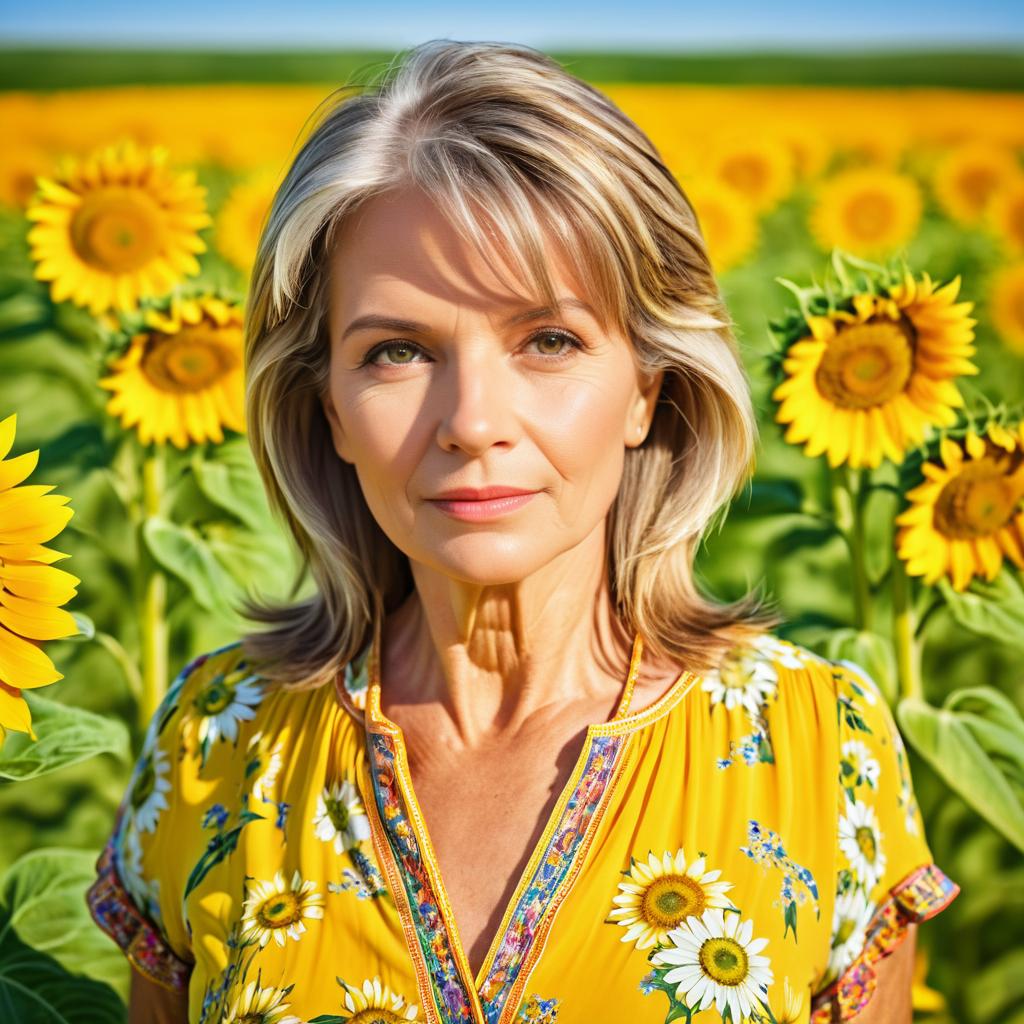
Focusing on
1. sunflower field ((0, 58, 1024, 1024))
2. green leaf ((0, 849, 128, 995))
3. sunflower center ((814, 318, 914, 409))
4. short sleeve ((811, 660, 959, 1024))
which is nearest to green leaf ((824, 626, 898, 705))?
sunflower field ((0, 58, 1024, 1024))

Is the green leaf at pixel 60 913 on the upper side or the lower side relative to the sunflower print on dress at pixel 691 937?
lower

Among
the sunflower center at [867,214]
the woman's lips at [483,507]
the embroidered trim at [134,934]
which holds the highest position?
the sunflower center at [867,214]

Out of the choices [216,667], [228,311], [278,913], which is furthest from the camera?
[228,311]

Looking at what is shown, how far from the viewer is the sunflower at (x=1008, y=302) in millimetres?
2852

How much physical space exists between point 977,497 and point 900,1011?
87 cm

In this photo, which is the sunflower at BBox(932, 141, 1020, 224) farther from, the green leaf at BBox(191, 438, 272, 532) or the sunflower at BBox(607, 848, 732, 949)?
the sunflower at BBox(607, 848, 732, 949)

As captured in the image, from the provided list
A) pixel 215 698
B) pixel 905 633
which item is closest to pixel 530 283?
pixel 215 698

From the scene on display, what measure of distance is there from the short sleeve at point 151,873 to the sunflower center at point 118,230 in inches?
41.0

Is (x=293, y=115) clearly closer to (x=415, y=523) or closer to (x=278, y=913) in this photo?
(x=415, y=523)

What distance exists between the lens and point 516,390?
1688 mm

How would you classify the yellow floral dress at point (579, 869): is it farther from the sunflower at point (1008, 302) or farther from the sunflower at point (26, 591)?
the sunflower at point (1008, 302)

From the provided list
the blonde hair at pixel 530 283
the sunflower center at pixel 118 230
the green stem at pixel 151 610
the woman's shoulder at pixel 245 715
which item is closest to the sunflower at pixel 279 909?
the woman's shoulder at pixel 245 715

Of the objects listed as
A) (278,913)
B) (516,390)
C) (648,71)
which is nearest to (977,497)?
(516,390)

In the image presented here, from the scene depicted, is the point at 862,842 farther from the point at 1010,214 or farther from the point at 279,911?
the point at 1010,214
